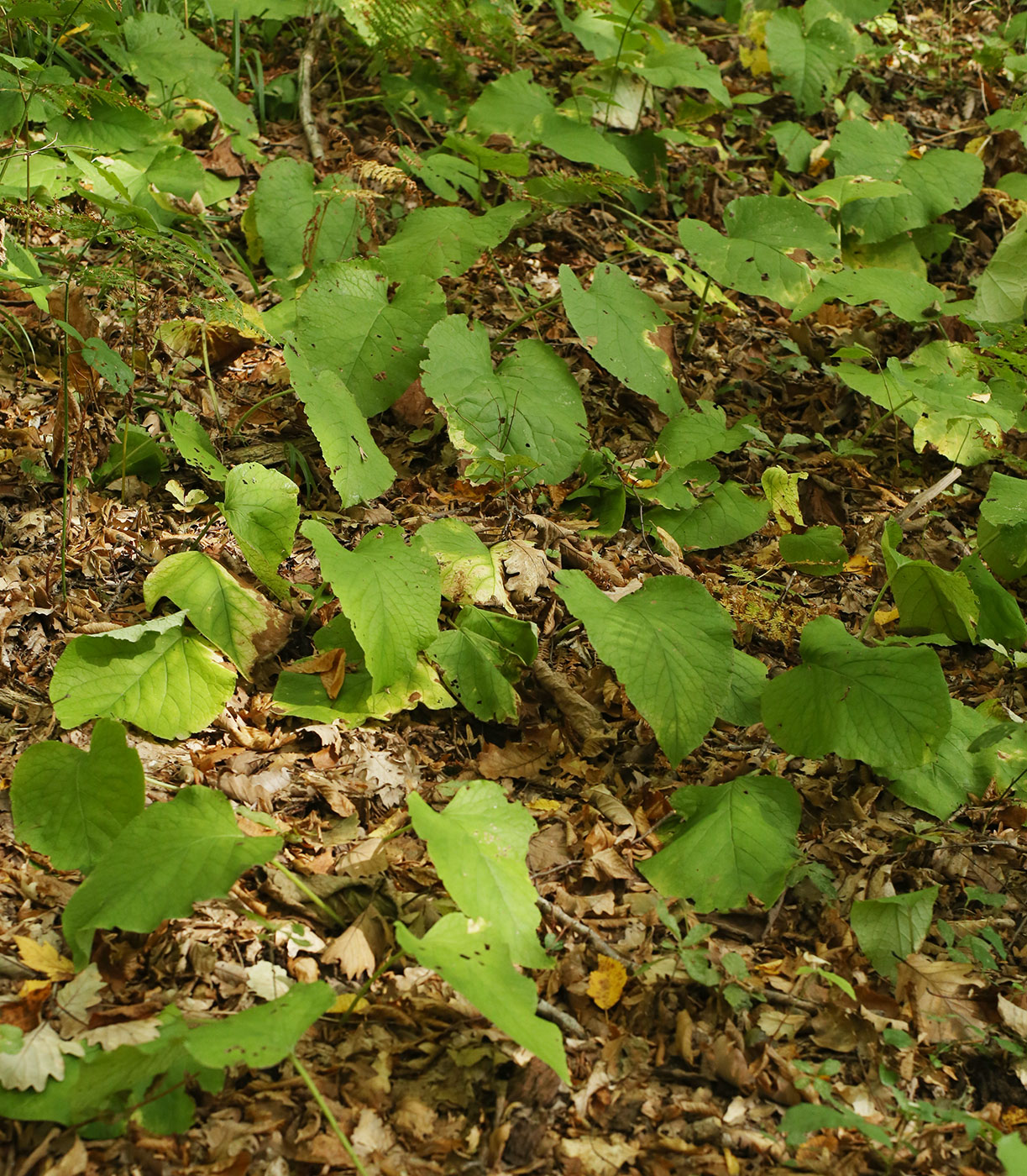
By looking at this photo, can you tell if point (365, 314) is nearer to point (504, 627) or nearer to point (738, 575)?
point (504, 627)

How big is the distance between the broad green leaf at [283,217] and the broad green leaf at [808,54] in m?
2.29

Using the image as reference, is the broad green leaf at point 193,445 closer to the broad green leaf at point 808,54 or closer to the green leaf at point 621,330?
the green leaf at point 621,330

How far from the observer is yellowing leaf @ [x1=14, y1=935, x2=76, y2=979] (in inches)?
73.0

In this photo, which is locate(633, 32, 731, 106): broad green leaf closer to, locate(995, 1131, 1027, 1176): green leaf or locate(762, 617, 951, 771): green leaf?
locate(762, 617, 951, 771): green leaf

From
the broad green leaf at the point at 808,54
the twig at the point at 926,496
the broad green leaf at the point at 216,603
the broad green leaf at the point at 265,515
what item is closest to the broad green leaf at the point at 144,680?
the broad green leaf at the point at 216,603

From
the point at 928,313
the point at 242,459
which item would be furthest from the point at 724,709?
the point at 928,313

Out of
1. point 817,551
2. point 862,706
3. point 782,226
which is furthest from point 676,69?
point 862,706

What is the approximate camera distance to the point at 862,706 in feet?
7.68

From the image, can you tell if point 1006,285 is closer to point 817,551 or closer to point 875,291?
point 875,291

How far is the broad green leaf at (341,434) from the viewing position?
276 centimetres

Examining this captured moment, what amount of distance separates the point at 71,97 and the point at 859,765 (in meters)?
3.22

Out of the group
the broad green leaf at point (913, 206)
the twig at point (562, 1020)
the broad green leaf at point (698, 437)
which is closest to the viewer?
the twig at point (562, 1020)

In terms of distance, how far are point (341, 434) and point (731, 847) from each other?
156 cm

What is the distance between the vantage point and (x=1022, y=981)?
2.11 metres
